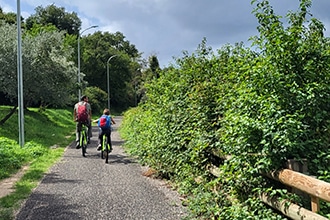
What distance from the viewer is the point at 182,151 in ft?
23.7

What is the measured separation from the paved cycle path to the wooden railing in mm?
1897

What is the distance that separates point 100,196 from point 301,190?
4.01m

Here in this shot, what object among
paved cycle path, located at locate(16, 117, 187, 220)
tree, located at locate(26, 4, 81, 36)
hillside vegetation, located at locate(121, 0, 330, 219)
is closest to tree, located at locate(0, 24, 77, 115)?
paved cycle path, located at locate(16, 117, 187, 220)

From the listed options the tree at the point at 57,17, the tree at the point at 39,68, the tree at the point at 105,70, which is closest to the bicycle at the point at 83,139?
the tree at the point at 39,68

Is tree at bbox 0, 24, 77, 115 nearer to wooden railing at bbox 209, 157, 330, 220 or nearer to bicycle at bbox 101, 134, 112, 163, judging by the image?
bicycle at bbox 101, 134, 112, 163

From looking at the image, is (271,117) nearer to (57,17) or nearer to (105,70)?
(105,70)

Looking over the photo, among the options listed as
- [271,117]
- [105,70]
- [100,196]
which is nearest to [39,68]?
[100,196]

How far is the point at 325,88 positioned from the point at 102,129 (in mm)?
8029

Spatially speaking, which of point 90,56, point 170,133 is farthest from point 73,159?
point 90,56

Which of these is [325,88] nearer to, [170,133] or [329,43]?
[329,43]

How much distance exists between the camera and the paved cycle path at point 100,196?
5605 millimetres

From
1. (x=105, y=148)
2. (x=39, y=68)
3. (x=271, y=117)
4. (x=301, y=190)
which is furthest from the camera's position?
(x=39, y=68)

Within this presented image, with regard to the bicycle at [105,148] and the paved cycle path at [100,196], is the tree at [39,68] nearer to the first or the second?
the bicycle at [105,148]

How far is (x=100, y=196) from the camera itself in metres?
6.66
